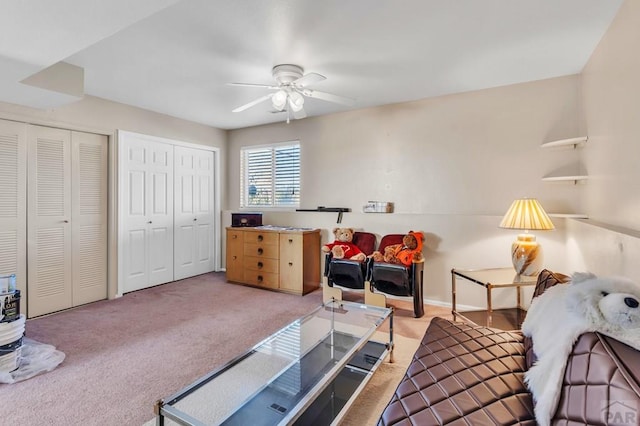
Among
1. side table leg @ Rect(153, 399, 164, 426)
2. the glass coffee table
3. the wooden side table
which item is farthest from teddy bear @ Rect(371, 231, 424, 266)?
side table leg @ Rect(153, 399, 164, 426)

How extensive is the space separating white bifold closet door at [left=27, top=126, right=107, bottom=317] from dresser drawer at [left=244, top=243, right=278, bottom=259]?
5.60 feet

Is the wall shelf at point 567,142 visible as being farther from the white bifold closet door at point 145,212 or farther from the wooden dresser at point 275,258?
the white bifold closet door at point 145,212

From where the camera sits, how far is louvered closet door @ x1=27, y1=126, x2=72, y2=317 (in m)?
3.12

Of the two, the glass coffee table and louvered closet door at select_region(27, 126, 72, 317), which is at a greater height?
louvered closet door at select_region(27, 126, 72, 317)

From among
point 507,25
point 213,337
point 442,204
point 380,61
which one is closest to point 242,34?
point 380,61

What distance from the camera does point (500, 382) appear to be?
1.26 m

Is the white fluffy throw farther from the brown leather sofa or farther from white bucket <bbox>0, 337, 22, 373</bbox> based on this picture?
white bucket <bbox>0, 337, 22, 373</bbox>

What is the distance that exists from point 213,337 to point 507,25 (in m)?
3.27

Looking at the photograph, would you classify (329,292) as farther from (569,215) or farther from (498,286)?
(569,215)

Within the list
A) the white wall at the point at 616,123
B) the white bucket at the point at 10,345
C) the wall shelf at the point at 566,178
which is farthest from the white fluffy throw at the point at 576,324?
the white bucket at the point at 10,345

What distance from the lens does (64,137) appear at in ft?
11.0

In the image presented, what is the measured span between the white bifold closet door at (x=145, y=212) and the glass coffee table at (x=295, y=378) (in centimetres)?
273

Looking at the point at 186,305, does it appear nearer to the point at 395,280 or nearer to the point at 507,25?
the point at 395,280

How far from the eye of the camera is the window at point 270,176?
463 cm
